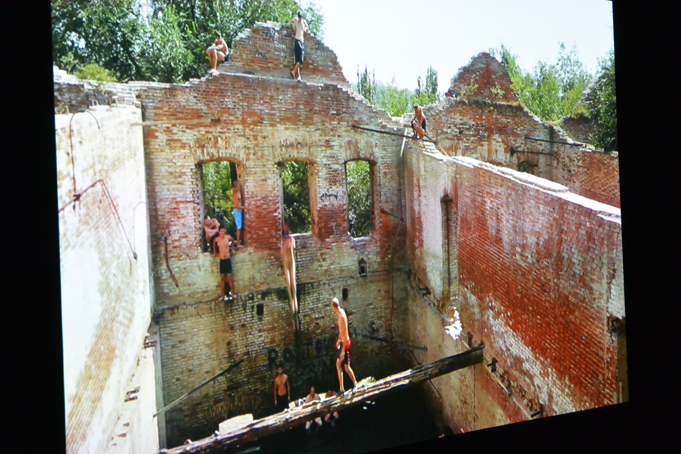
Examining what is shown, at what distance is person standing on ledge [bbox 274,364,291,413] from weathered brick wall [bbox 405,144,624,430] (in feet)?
7.02

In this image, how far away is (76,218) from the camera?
10.9 ft

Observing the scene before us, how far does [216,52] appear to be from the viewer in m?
5.96

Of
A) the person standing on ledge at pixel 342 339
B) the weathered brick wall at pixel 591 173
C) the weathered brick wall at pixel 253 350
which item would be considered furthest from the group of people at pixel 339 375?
the weathered brick wall at pixel 591 173

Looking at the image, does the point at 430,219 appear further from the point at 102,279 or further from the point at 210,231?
the point at 102,279

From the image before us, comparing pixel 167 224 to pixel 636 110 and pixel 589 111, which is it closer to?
pixel 636 110

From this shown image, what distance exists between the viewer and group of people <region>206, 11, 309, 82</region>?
5929 mm

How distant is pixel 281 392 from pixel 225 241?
2182 mm

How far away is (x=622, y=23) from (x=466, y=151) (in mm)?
3893

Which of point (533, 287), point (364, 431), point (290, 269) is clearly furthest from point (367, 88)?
point (364, 431)

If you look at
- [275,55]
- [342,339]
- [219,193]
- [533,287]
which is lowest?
[342,339]

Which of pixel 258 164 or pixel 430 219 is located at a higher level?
pixel 258 164

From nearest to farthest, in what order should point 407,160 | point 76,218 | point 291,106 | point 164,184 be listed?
point 76,218 → point 164,184 → point 291,106 → point 407,160

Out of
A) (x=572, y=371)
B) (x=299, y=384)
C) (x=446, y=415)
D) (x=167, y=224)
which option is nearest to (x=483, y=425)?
(x=446, y=415)

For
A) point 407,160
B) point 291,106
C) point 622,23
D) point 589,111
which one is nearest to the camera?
→ point 622,23
